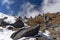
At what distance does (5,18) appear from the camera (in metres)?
41.4

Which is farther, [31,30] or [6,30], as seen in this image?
[6,30]

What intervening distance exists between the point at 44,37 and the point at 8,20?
11943 millimetres

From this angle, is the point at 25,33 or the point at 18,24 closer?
the point at 25,33

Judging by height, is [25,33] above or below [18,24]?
below

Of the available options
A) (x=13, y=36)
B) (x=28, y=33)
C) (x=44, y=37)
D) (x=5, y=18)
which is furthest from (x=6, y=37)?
(x=5, y=18)

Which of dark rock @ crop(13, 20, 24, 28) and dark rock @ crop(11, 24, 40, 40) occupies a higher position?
dark rock @ crop(13, 20, 24, 28)

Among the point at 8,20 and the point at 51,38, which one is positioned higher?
the point at 8,20

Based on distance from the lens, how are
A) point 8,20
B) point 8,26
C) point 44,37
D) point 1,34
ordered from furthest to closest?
point 8,20, point 8,26, point 1,34, point 44,37

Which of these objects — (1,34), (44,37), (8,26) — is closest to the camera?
(44,37)

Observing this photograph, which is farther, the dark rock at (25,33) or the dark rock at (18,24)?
the dark rock at (18,24)

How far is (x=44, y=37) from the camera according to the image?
30094 mm

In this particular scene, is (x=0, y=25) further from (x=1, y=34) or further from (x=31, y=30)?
(x=31, y=30)

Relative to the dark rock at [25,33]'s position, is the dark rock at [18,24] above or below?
above

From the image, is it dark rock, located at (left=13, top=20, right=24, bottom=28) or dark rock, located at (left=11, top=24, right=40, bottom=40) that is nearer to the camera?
dark rock, located at (left=11, top=24, right=40, bottom=40)
